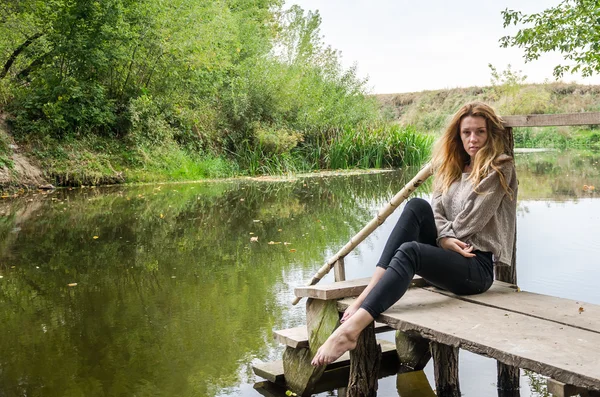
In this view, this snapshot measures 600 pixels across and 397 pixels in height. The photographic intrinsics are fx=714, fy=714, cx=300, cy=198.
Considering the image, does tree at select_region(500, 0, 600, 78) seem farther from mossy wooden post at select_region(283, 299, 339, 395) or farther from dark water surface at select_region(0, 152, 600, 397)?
mossy wooden post at select_region(283, 299, 339, 395)

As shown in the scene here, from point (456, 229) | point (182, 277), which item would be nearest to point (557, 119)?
point (456, 229)

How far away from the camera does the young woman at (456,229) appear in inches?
138

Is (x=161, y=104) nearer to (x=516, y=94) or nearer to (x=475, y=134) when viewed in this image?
(x=475, y=134)

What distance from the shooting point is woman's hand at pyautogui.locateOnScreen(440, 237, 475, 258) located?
3.76 m

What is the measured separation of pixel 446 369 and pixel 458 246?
794 millimetres

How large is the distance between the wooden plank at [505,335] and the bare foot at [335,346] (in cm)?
21

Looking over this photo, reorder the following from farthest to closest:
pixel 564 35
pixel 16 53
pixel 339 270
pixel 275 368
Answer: pixel 16 53 < pixel 564 35 < pixel 339 270 < pixel 275 368

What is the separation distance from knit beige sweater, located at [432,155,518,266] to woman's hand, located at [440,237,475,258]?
0.04 m

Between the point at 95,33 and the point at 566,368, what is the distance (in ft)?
60.5

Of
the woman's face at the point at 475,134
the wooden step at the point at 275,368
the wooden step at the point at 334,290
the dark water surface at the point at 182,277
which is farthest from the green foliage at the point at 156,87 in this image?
the woman's face at the point at 475,134

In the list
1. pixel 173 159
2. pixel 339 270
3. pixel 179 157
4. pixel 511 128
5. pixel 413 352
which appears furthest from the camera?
pixel 179 157

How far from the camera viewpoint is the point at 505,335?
3.04 metres

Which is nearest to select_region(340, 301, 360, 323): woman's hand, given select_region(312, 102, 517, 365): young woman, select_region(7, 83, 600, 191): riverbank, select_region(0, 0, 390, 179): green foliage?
select_region(312, 102, 517, 365): young woman

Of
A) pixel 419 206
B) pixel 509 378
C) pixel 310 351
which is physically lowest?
pixel 509 378
